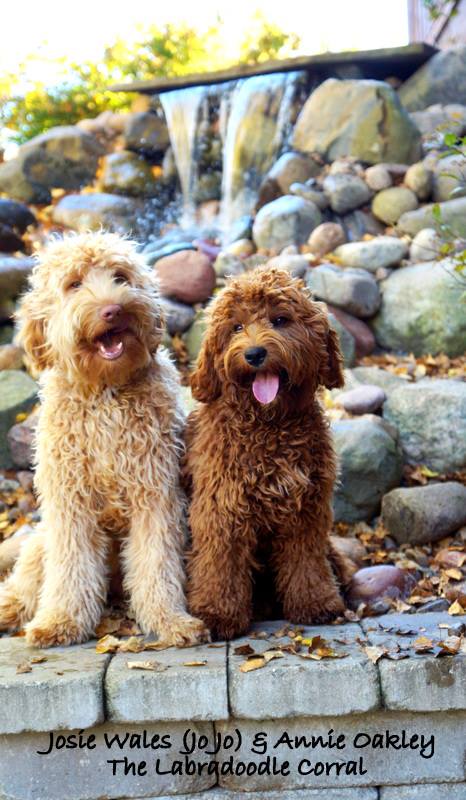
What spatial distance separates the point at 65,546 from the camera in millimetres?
3410

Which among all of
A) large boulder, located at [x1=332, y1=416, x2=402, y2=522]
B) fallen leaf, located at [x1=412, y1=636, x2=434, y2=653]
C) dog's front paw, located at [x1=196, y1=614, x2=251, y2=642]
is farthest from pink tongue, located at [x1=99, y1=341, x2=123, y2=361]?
large boulder, located at [x1=332, y1=416, x2=402, y2=522]

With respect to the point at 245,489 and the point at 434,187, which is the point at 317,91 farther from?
the point at 245,489

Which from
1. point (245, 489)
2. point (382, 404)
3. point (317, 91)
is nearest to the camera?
point (245, 489)

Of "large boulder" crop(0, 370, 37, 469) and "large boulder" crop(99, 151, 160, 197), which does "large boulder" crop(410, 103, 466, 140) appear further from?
"large boulder" crop(0, 370, 37, 469)

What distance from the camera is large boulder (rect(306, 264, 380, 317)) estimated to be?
6.92 m

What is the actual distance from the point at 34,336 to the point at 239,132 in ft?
25.5

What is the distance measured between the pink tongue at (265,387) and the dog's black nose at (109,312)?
57cm

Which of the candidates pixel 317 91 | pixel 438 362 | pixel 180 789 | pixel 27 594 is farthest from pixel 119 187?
pixel 180 789

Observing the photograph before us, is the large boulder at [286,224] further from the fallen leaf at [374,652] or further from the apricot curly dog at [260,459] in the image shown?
the fallen leaf at [374,652]

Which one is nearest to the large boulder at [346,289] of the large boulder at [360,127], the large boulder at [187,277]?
the large boulder at [187,277]

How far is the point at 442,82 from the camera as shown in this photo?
10.9 meters

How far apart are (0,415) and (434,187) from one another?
15.8 feet

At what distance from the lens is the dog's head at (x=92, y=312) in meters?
3.17

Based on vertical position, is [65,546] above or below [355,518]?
above
